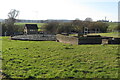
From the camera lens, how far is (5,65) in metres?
10.4

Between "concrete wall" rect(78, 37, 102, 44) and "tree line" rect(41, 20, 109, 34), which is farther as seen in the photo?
"tree line" rect(41, 20, 109, 34)

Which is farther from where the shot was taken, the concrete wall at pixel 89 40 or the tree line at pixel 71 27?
the tree line at pixel 71 27

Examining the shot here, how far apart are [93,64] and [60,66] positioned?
1.94m

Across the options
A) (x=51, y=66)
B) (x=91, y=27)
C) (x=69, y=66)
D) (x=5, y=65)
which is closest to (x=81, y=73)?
(x=69, y=66)

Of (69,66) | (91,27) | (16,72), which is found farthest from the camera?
(91,27)

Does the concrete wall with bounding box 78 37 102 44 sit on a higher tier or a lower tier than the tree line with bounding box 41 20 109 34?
lower

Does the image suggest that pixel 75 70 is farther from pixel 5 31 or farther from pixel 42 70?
pixel 5 31

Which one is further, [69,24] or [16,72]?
[69,24]

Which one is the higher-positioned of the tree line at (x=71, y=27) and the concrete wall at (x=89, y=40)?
the tree line at (x=71, y=27)

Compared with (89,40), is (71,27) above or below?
above

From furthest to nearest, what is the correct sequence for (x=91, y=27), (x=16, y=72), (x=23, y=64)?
(x=91, y=27) → (x=23, y=64) → (x=16, y=72)

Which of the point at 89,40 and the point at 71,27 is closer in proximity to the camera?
the point at 89,40

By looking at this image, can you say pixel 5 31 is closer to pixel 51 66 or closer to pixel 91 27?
pixel 91 27

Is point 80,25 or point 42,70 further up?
point 80,25
